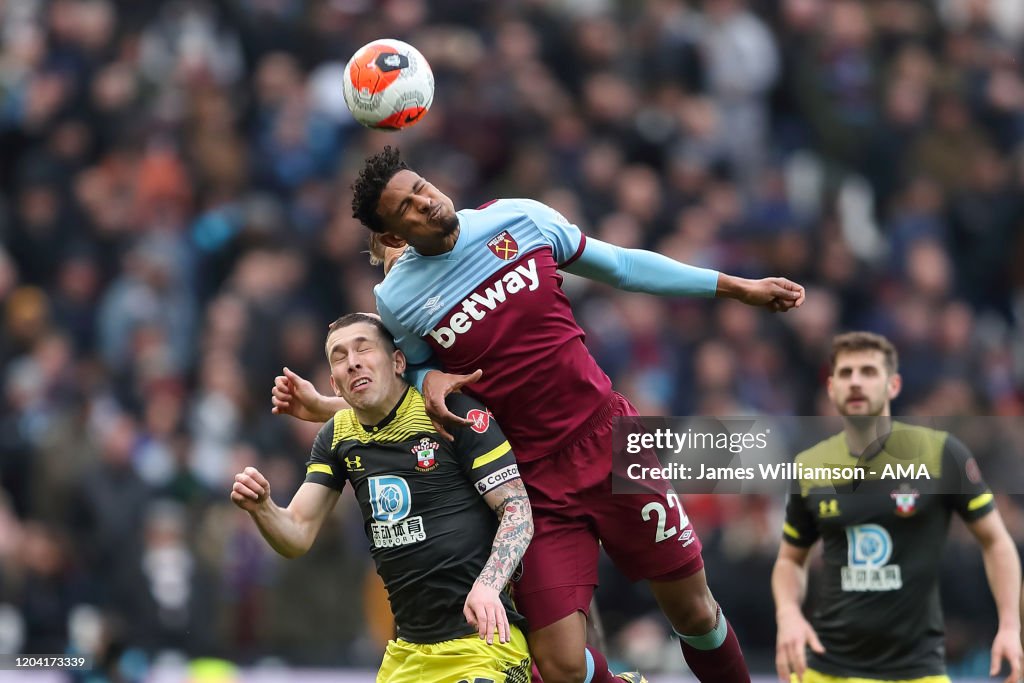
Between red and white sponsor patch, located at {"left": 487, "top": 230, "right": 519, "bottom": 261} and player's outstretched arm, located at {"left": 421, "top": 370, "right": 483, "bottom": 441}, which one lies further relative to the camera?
red and white sponsor patch, located at {"left": 487, "top": 230, "right": 519, "bottom": 261}

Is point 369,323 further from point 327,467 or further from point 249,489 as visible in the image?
point 249,489

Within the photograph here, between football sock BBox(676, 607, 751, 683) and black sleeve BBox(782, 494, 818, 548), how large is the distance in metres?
0.76

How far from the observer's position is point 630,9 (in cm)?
1775

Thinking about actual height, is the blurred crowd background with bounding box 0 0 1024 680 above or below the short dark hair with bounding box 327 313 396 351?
above

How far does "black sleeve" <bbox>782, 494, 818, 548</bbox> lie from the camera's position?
8469mm

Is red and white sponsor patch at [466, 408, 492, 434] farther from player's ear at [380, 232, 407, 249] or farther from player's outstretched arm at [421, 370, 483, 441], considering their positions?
player's ear at [380, 232, 407, 249]

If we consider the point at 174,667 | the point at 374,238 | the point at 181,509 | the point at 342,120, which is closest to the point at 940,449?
the point at 374,238

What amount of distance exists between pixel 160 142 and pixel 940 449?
9.82 m

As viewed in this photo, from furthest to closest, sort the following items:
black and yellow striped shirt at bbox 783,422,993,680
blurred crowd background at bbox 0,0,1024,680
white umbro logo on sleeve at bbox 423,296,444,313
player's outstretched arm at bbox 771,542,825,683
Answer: blurred crowd background at bbox 0,0,1024,680, black and yellow striped shirt at bbox 783,422,993,680, player's outstretched arm at bbox 771,542,825,683, white umbro logo on sleeve at bbox 423,296,444,313

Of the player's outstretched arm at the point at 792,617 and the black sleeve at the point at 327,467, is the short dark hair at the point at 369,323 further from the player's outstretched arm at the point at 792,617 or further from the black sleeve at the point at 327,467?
the player's outstretched arm at the point at 792,617

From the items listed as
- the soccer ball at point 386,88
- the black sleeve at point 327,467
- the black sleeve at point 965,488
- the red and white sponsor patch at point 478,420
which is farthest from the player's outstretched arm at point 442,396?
the black sleeve at point 965,488

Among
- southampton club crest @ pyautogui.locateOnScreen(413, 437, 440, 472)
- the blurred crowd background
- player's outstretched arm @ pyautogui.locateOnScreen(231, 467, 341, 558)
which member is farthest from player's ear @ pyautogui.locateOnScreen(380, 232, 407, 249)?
the blurred crowd background

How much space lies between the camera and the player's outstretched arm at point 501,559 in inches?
260

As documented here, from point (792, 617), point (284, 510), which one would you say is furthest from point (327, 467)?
point (792, 617)
